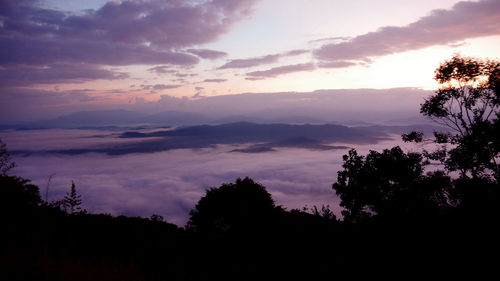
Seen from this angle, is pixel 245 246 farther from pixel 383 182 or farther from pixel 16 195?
pixel 383 182

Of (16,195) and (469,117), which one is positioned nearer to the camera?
(16,195)

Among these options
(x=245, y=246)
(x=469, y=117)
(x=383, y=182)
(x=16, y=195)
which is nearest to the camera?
(x=245, y=246)

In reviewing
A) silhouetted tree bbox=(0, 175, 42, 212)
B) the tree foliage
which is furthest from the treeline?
the tree foliage

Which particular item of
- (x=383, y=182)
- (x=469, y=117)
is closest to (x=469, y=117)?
(x=469, y=117)

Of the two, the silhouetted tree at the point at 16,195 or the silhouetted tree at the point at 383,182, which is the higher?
the silhouetted tree at the point at 16,195

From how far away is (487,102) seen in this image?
71.7 ft

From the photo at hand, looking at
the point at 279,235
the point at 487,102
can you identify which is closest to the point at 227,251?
the point at 279,235

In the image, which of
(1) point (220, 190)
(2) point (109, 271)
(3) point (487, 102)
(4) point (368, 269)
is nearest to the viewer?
(2) point (109, 271)

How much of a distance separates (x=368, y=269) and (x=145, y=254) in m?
6.85

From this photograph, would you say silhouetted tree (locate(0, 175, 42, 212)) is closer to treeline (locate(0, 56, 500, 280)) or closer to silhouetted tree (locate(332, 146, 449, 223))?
treeline (locate(0, 56, 500, 280))

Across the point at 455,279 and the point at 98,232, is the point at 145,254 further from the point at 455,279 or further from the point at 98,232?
the point at 455,279

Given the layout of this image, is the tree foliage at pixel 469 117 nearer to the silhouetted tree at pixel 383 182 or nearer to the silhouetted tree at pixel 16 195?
the silhouetted tree at pixel 383 182

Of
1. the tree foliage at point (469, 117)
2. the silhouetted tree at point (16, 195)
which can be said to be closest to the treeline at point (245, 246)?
the silhouetted tree at point (16, 195)

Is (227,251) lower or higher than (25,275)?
lower
